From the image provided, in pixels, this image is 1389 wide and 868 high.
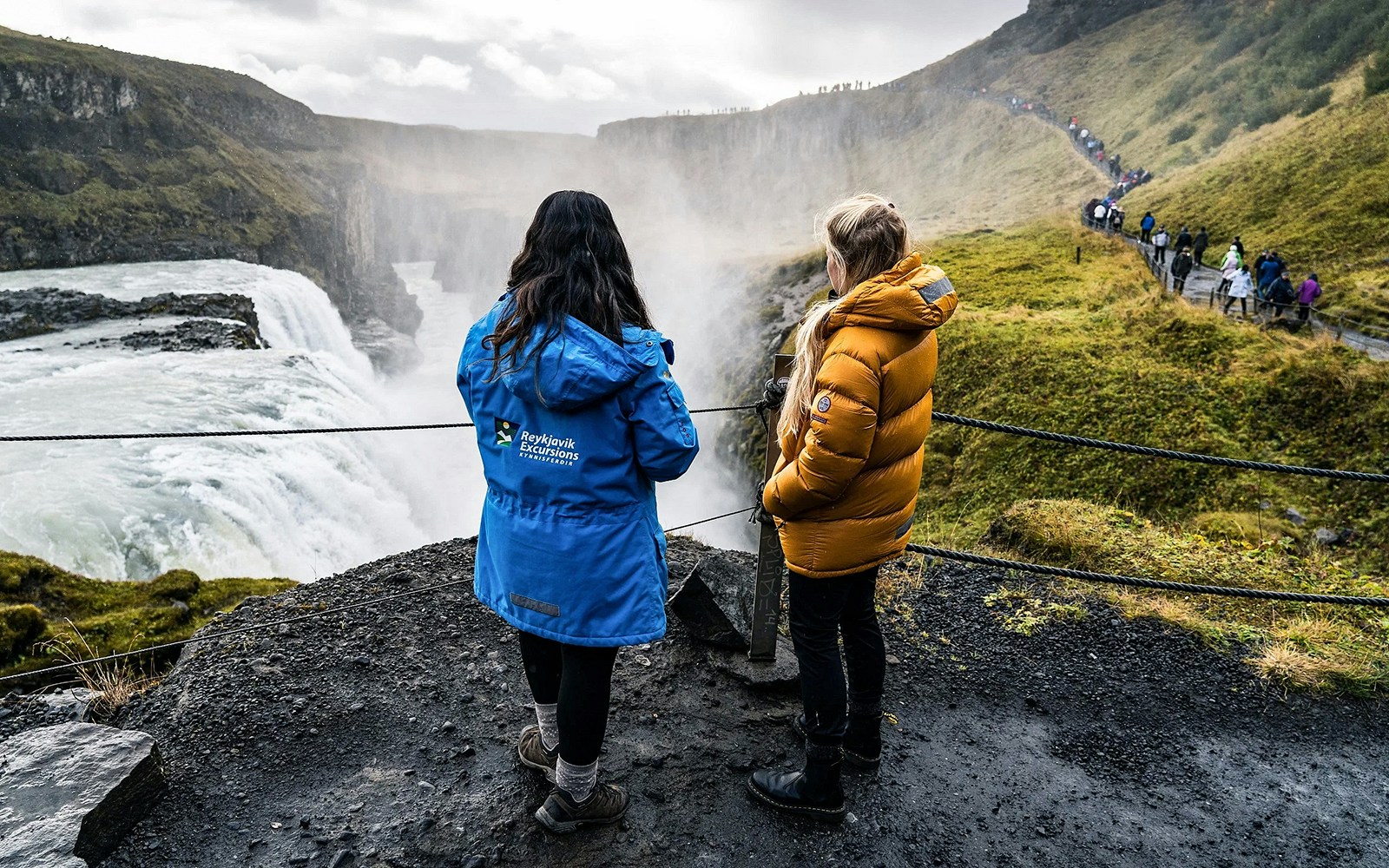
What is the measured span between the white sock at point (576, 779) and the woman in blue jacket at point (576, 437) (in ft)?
1.17

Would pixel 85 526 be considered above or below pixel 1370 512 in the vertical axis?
below

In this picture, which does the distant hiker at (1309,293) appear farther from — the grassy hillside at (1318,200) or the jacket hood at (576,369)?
the jacket hood at (576,369)

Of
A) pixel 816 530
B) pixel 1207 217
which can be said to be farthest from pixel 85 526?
pixel 1207 217

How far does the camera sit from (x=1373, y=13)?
37188 millimetres

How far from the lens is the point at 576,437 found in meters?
2.43

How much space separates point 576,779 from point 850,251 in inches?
88.0

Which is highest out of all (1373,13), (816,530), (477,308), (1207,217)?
(1373,13)

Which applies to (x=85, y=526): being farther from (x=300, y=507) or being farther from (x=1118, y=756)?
(x=1118, y=756)

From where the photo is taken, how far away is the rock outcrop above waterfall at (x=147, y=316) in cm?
2292

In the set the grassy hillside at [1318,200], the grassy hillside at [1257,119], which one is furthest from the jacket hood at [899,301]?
the grassy hillside at [1257,119]

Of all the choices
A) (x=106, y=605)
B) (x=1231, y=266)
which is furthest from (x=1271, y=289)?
(x=106, y=605)

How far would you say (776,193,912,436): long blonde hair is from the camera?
269cm

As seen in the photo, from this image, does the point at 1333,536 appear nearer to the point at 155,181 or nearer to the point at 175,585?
the point at 175,585

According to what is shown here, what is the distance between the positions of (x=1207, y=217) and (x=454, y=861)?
3254 cm
